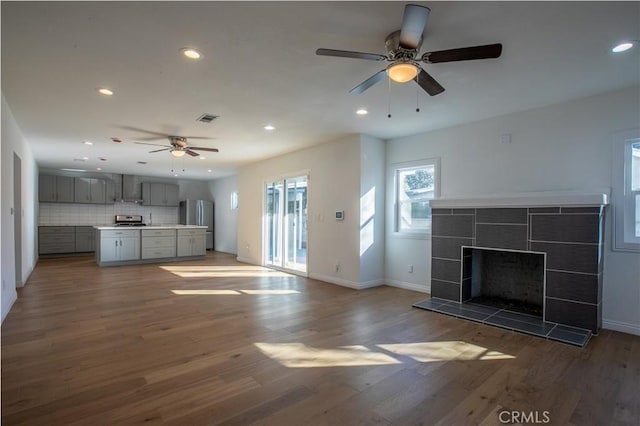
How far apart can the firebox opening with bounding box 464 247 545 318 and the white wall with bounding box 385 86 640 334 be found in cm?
71

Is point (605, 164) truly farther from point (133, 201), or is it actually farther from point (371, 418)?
point (133, 201)

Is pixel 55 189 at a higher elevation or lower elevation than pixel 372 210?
higher

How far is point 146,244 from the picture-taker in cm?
825

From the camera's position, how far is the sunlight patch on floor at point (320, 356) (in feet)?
8.80

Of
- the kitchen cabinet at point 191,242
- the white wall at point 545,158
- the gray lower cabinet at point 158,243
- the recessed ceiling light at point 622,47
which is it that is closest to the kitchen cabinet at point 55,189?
the gray lower cabinet at point 158,243

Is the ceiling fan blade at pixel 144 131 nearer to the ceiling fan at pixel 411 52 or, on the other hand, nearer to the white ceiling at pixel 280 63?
the white ceiling at pixel 280 63

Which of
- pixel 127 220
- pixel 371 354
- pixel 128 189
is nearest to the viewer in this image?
pixel 371 354

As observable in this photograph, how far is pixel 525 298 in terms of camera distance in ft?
14.3

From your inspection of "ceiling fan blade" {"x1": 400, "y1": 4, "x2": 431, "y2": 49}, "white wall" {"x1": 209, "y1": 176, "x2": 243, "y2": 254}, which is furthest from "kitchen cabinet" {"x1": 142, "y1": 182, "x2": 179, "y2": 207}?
"ceiling fan blade" {"x1": 400, "y1": 4, "x2": 431, "y2": 49}

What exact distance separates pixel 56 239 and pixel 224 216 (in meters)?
4.78

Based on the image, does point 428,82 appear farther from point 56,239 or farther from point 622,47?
point 56,239

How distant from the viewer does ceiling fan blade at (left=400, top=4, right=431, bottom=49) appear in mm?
1903

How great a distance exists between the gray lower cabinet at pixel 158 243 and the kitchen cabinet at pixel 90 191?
133 inches

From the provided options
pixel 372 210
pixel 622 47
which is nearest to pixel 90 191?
pixel 372 210
